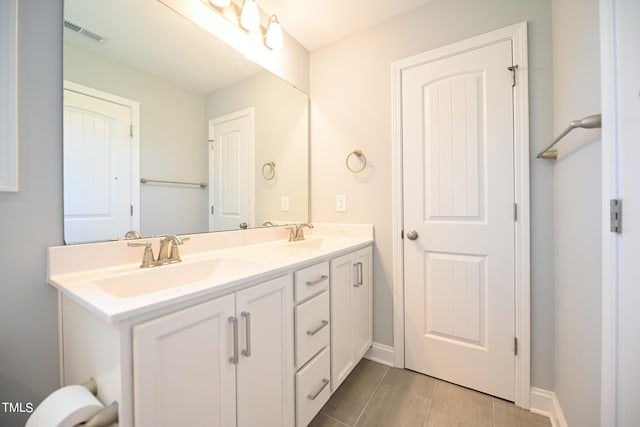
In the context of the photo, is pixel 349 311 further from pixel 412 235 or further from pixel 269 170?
pixel 269 170

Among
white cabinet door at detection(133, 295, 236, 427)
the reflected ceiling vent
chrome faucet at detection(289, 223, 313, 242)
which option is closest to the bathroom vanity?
white cabinet door at detection(133, 295, 236, 427)

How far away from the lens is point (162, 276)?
101cm

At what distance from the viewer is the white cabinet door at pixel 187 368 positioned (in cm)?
61

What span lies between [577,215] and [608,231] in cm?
33

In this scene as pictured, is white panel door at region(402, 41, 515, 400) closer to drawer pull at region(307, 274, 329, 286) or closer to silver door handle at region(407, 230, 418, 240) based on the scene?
silver door handle at region(407, 230, 418, 240)

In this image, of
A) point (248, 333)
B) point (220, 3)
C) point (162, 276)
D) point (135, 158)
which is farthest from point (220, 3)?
point (248, 333)

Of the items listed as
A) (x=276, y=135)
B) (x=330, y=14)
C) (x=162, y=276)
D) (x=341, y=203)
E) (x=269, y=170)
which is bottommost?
(x=162, y=276)

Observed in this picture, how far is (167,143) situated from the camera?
123 cm

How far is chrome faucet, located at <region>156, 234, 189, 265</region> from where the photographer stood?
1.07 meters

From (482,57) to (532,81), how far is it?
1.00ft

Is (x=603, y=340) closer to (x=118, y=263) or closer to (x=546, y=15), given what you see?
(x=546, y=15)

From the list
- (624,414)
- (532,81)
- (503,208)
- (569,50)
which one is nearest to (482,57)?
(532,81)

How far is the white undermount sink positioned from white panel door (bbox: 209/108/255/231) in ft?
1.00

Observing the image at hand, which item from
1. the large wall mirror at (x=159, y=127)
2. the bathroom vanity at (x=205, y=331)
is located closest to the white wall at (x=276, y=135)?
the large wall mirror at (x=159, y=127)
